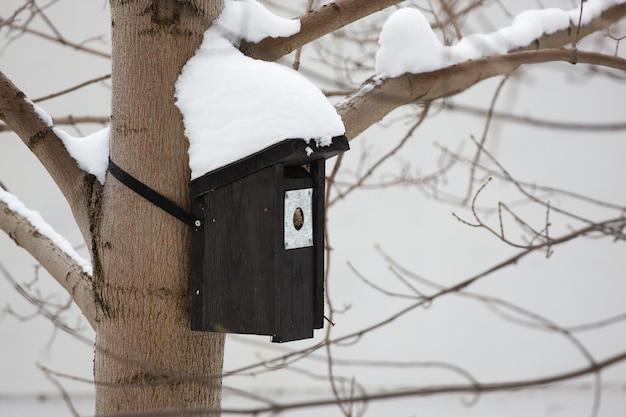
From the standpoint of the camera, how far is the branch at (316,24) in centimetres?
156

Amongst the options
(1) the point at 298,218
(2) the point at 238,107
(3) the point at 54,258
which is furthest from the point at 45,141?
(1) the point at 298,218

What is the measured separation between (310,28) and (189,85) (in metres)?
0.30

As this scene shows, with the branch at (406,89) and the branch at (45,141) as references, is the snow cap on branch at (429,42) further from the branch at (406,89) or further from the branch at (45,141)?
the branch at (45,141)

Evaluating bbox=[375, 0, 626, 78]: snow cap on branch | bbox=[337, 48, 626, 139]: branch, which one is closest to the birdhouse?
bbox=[337, 48, 626, 139]: branch

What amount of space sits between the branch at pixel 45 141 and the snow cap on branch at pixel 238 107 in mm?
260

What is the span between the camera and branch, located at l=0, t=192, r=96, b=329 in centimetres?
155

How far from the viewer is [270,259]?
1.40 metres

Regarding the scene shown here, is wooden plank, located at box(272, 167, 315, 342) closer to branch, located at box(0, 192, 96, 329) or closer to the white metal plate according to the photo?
the white metal plate

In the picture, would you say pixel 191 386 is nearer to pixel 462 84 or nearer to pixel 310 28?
pixel 310 28

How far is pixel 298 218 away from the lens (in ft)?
4.80

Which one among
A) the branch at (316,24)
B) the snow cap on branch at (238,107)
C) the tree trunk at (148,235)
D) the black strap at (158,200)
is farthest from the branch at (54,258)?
the branch at (316,24)

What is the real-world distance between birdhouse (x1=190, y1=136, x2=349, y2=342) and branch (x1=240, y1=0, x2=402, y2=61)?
0.28 metres

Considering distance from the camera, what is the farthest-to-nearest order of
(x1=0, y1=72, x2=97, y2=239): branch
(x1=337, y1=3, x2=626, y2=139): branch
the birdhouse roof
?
(x1=337, y1=3, x2=626, y2=139): branch < (x1=0, y1=72, x2=97, y2=239): branch < the birdhouse roof

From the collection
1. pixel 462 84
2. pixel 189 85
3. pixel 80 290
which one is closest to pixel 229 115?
pixel 189 85
